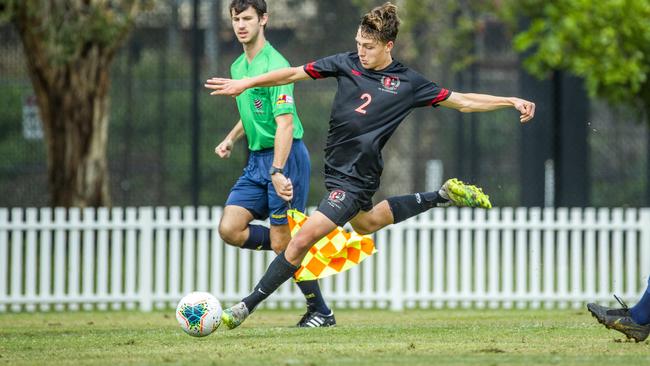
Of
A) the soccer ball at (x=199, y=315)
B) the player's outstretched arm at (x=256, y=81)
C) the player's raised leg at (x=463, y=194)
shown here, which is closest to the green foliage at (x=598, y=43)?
the player's raised leg at (x=463, y=194)

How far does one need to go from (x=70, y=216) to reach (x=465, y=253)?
151 inches

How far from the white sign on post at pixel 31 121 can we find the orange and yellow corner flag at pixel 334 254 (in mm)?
8660

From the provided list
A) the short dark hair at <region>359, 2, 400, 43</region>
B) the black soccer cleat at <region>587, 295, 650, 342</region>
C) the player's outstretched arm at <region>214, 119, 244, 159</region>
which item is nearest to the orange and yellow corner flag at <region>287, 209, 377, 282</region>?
the player's outstretched arm at <region>214, 119, 244, 159</region>

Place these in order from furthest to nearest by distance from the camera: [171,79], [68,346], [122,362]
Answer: [171,79]
[68,346]
[122,362]

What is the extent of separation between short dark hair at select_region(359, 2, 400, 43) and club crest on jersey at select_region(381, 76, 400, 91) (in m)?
0.27

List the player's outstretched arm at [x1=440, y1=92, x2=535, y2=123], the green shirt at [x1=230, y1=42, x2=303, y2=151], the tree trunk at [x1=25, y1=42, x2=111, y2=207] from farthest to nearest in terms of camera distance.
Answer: the tree trunk at [x1=25, y1=42, x2=111, y2=207] < the green shirt at [x1=230, y1=42, x2=303, y2=151] < the player's outstretched arm at [x1=440, y1=92, x2=535, y2=123]

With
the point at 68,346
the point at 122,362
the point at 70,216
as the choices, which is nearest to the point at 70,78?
the point at 70,216

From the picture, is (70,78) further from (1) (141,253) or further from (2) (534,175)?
(2) (534,175)

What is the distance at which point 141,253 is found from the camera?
13.2m

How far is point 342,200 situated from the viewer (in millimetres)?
8625

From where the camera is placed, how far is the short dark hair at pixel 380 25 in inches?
337

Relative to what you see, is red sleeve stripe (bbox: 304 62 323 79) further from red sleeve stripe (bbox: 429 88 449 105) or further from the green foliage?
the green foliage

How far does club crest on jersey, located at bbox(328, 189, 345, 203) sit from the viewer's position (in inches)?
339

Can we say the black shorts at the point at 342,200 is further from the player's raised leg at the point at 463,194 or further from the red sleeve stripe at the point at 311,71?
the player's raised leg at the point at 463,194
